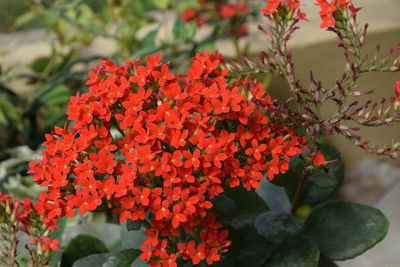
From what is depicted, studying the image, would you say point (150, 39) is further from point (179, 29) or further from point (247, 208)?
point (247, 208)

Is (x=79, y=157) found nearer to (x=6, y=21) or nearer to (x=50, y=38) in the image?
(x=50, y=38)

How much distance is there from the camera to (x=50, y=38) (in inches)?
68.3

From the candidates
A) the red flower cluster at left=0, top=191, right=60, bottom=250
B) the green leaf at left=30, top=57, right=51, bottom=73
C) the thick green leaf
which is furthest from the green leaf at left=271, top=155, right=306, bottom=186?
the green leaf at left=30, top=57, right=51, bottom=73

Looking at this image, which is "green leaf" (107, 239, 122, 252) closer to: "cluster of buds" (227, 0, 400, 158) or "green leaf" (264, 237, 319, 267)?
"green leaf" (264, 237, 319, 267)

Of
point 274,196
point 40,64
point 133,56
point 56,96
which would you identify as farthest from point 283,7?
point 40,64

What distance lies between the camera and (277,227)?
0.58m

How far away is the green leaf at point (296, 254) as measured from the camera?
0.58m

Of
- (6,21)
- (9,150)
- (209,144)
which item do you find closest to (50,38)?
(6,21)

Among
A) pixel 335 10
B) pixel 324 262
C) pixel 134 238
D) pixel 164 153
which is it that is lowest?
pixel 324 262

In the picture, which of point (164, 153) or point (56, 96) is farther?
point (56, 96)

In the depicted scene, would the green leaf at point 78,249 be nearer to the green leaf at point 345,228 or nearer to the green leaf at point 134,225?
the green leaf at point 134,225

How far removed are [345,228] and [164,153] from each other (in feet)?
1.01

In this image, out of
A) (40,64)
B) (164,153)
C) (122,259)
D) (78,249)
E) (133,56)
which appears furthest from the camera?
(40,64)

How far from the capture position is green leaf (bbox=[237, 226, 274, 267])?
23.9 inches
